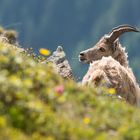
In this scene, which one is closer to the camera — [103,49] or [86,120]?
[86,120]

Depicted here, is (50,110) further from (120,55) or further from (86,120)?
(120,55)

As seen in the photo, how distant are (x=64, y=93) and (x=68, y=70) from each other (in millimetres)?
13050

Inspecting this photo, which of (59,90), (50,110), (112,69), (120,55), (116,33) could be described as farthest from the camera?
(116,33)

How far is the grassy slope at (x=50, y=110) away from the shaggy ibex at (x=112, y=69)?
614cm

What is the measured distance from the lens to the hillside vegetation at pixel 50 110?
7.80 meters

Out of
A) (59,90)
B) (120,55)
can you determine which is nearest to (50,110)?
(59,90)

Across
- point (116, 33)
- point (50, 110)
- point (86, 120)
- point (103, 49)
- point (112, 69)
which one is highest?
point (116, 33)

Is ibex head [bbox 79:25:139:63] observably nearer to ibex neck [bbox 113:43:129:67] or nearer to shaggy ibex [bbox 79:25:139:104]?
shaggy ibex [bbox 79:25:139:104]

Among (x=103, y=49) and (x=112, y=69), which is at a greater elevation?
(x=103, y=49)

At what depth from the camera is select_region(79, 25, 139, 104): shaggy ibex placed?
1758 cm

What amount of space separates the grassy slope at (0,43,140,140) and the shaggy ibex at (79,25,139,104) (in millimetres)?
6143

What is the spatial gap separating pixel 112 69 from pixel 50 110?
33.5ft

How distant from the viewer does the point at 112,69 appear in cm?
1830

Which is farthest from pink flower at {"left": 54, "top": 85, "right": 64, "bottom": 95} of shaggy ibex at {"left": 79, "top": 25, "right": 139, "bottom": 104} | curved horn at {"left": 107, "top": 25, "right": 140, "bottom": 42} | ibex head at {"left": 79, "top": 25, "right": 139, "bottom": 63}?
curved horn at {"left": 107, "top": 25, "right": 140, "bottom": 42}
